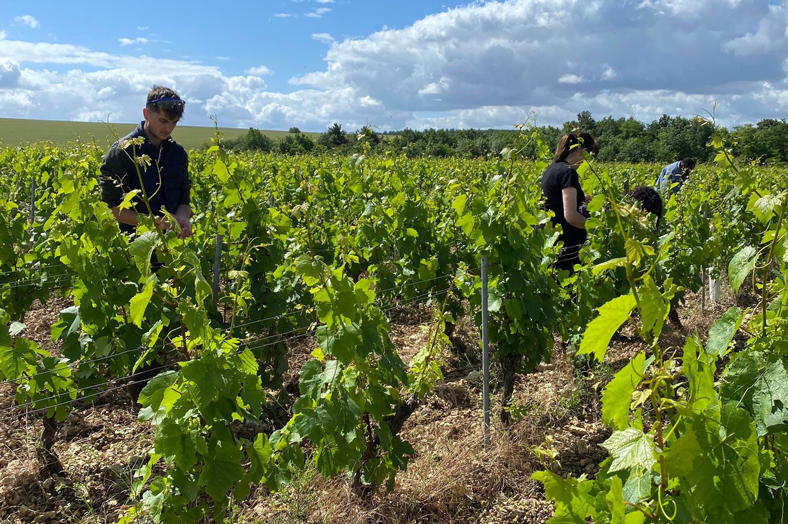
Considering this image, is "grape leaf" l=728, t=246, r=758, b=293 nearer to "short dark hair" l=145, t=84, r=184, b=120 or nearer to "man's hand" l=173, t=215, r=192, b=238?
"man's hand" l=173, t=215, r=192, b=238

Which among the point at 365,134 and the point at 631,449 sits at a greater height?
the point at 365,134

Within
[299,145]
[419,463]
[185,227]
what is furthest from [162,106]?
[299,145]

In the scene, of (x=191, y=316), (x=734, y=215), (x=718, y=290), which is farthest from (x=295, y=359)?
(x=734, y=215)

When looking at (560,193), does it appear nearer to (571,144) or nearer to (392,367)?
(571,144)

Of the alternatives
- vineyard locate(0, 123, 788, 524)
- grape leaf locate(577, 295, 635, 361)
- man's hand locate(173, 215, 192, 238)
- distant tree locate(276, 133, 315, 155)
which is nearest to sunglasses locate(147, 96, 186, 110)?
vineyard locate(0, 123, 788, 524)

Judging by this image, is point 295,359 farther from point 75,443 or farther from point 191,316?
point 191,316

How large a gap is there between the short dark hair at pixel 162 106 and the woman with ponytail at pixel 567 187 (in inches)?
106

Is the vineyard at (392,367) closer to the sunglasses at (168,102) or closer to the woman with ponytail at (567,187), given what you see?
the woman with ponytail at (567,187)

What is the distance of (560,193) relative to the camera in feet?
14.9

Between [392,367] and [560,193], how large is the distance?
8.57 ft

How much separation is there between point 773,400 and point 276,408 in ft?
10.3

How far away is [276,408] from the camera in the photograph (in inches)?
158

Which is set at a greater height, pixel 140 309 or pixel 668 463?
pixel 140 309

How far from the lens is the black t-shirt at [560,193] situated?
4367mm
